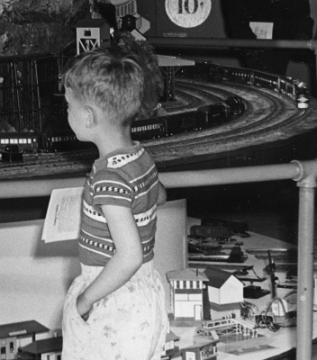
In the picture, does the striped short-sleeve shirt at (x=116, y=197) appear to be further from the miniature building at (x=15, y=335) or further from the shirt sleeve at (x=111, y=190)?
the miniature building at (x=15, y=335)

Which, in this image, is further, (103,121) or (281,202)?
(281,202)

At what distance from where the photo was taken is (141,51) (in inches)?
68.3

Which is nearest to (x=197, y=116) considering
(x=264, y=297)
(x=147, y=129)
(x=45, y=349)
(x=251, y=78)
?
(x=147, y=129)

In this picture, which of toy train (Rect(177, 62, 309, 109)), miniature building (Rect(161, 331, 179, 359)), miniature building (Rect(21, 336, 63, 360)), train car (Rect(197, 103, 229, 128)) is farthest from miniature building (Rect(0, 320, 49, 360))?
toy train (Rect(177, 62, 309, 109))

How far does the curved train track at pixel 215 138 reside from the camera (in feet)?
4.40

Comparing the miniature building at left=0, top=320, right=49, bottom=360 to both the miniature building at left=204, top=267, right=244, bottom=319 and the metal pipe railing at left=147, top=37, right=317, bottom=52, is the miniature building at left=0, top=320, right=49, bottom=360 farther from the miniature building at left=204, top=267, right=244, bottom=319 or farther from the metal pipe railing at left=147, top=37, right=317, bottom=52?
the metal pipe railing at left=147, top=37, right=317, bottom=52

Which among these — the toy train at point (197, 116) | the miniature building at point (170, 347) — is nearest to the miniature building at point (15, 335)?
the miniature building at point (170, 347)

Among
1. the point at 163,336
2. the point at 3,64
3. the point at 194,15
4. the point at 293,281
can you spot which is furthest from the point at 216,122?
the point at 163,336

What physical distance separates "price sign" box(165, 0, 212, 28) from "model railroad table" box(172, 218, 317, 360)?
519 mm

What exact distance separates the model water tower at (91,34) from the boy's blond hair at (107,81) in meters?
0.69

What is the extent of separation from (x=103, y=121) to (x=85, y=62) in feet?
0.18

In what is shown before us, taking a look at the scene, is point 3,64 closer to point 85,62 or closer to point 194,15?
point 85,62

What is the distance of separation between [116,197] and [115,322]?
0.13 meters

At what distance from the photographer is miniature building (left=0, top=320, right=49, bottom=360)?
1.10 m
